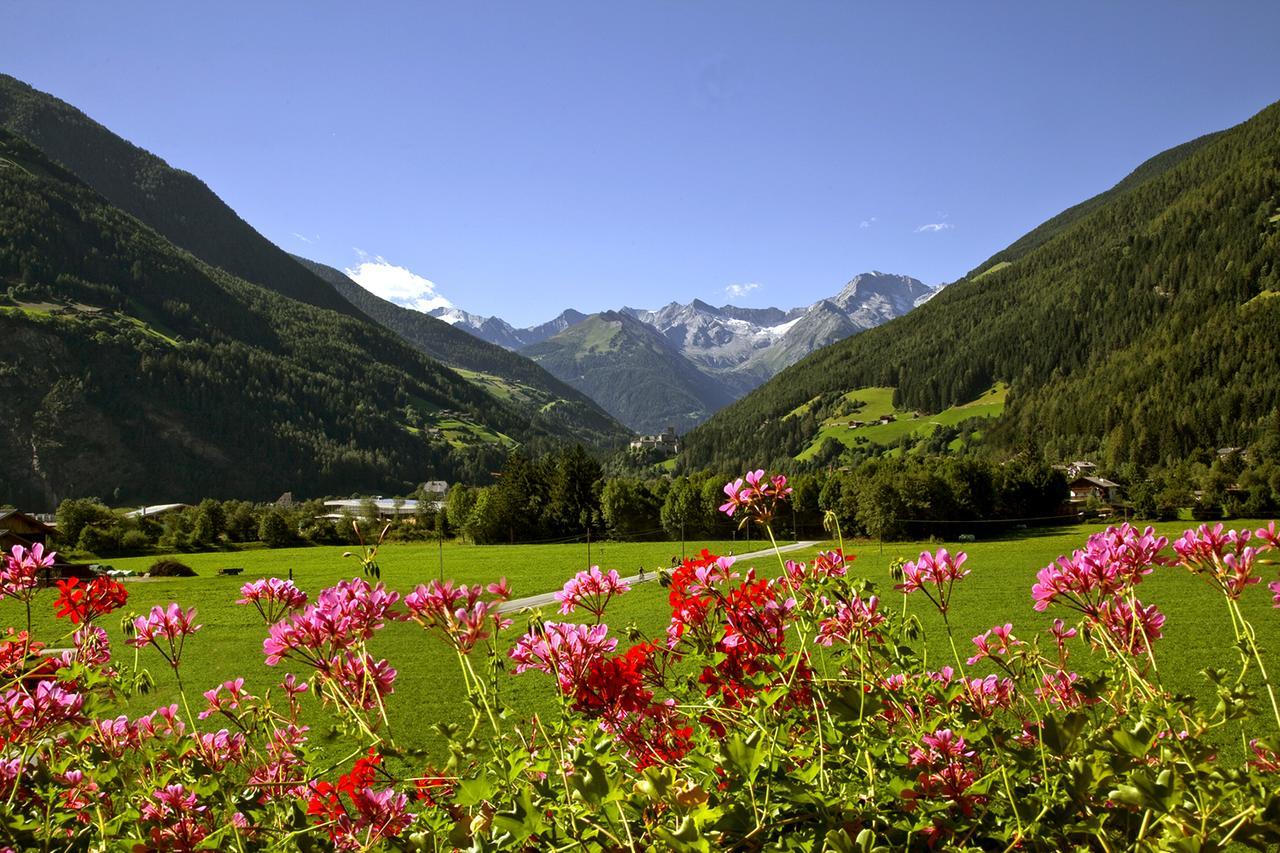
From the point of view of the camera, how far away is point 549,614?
1780 cm

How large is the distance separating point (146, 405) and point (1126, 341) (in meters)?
214

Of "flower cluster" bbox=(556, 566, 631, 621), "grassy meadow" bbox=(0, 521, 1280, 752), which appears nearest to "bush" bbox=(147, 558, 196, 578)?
"grassy meadow" bbox=(0, 521, 1280, 752)

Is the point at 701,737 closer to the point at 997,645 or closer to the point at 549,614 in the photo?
the point at 997,645

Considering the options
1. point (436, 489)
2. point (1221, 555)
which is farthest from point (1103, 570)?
point (436, 489)

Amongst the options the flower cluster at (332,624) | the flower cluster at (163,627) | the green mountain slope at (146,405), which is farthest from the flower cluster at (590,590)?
the green mountain slope at (146,405)

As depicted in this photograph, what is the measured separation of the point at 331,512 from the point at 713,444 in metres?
95.2

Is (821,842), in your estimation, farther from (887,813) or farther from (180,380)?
(180,380)

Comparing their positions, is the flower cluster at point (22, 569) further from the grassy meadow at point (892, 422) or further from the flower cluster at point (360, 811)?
the grassy meadow at point (892, 422)

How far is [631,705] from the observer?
1.98 metres

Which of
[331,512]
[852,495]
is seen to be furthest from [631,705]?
[331,512]

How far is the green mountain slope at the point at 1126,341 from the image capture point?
109 metres

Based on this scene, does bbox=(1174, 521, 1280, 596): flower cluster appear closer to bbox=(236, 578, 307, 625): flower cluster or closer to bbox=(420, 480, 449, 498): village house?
bbox=(236, 578, 307, 625): flower cluster

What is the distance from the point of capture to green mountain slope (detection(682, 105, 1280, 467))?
10856 cm

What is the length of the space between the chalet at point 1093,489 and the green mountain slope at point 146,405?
13248cm
